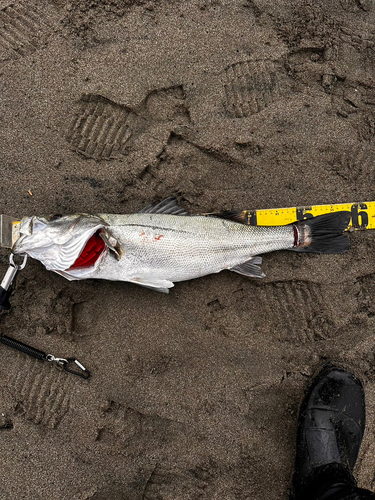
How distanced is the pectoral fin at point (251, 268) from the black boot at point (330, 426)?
1.16m

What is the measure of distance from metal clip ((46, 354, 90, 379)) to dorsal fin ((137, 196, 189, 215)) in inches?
61.3

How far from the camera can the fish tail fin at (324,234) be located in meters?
3.45

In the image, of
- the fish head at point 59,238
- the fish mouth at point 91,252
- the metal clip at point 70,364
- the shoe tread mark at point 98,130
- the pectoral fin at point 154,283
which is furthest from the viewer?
the shoe tread mark at point 98,130

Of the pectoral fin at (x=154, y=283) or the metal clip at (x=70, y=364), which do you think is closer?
the pectoral fin at (x=154, y=283)

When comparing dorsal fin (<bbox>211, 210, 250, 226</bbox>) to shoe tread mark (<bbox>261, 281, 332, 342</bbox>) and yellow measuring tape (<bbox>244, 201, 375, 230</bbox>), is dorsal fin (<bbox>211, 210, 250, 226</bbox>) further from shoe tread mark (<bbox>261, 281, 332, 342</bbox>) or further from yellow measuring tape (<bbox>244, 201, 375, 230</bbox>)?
shoe tread mark (<bbox>261, 281, 332, 342</bbox>)

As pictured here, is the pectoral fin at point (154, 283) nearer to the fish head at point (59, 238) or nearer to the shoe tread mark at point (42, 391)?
the fish head at point (59, 238)

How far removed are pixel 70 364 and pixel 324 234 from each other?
2.75 meters

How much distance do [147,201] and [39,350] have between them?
1766mm

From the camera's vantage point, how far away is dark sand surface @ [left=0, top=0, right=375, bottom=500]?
3381mm

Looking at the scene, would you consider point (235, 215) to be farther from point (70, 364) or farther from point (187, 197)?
point (70, 364)

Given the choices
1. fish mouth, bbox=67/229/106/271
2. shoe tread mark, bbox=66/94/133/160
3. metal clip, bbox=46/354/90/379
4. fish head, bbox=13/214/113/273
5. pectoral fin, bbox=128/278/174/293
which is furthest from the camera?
shoe tread mark, bbox=66/94/133/160

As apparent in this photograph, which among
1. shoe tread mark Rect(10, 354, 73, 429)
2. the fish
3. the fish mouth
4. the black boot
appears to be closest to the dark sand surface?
shoe tread mark Rect(10, 354, 73, 429)

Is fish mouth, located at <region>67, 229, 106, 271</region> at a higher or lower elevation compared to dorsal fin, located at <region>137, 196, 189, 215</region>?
lower

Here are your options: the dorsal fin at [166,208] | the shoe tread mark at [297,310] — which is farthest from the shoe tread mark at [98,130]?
the shoe tread mark at [297,310]
